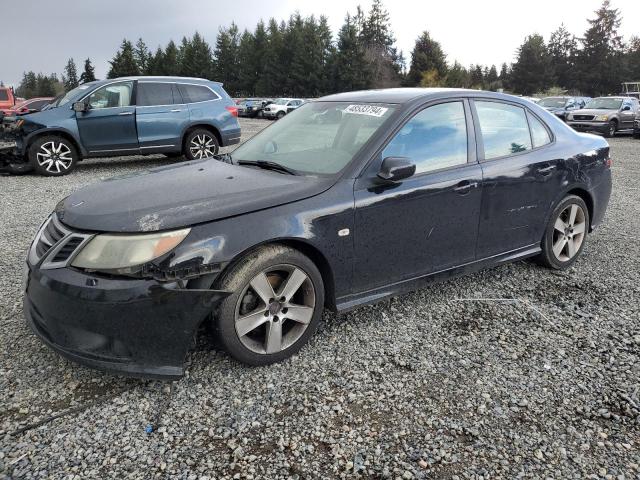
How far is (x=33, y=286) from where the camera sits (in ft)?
8.70

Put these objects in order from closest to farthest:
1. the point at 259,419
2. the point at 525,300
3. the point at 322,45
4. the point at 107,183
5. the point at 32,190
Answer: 1. the point at 259,419
2. the point at 107,183
3. the point at 525,300
4. the point at 32,190
5. the point at 322,45

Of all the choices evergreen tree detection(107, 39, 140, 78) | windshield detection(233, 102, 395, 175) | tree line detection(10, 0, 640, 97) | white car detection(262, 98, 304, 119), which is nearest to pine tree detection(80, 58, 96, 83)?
tree line detection(10, 0, 640, 97)

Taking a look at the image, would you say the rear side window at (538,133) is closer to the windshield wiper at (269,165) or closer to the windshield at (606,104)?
the windshield wiper at (269,165)

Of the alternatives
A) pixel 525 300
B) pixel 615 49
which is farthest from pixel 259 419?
pixel 615 49

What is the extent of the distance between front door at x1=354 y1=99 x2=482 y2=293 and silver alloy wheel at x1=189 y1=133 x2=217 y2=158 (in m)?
7.38

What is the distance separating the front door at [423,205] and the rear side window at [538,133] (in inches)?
30.4

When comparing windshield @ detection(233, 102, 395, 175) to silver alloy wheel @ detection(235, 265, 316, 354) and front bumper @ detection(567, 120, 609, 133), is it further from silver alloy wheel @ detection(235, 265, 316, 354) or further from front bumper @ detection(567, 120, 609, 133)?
front bumper @ detection(567, 120, 609, 133)

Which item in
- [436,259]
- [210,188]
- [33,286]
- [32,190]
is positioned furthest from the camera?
[32,190]

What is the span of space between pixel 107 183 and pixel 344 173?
1541mm

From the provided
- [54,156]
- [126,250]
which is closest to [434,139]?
[126,250]

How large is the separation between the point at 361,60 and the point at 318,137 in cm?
6306

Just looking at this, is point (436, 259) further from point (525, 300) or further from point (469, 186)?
point (525, 300)

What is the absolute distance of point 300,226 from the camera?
2811mm

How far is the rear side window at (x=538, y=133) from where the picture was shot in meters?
4.09
